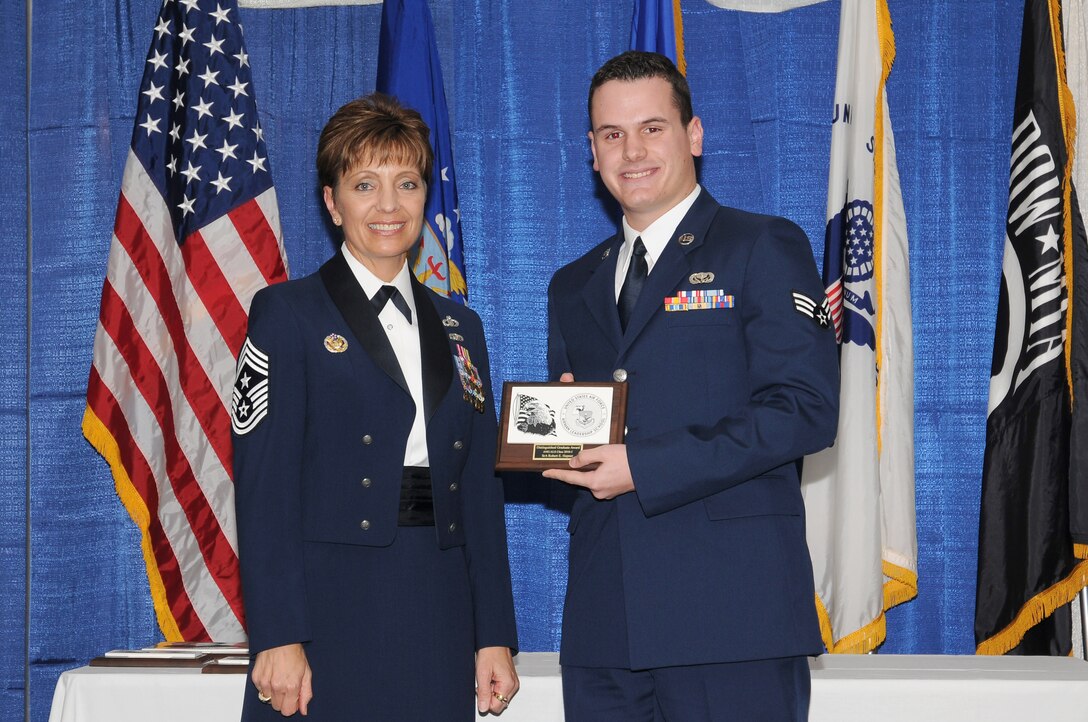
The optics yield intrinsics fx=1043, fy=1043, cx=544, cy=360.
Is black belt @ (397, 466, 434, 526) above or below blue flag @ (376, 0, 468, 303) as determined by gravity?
below

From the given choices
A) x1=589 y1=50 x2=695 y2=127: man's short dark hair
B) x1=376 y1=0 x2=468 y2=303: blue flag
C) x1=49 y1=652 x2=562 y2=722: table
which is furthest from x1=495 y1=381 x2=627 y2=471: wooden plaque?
x1=376 y1=0 x2=468 y2=303: blue flag

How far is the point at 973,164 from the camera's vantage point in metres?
4.12

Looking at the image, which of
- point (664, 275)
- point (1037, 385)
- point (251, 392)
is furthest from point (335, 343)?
point (1037, 385)

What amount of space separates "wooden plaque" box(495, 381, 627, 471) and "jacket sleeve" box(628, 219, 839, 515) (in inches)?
3.8

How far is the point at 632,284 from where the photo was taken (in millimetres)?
2240

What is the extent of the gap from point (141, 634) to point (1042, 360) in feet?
11.6

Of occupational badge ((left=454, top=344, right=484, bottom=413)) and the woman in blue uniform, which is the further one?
occupational badge ((left=454, top=344, right=484, bottom=413))

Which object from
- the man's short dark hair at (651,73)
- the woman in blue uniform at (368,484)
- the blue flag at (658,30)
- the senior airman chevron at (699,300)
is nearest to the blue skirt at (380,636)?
the woman in blue uniform at (368,484)

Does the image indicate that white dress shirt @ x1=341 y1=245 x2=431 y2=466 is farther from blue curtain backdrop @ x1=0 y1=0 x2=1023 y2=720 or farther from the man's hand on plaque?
blue curtain backdrop @ x1=0 y1=0 x2=1023 y2=720

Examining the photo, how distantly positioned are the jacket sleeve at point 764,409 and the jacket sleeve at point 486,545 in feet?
1.48

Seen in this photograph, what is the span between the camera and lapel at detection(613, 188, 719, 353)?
2133mm

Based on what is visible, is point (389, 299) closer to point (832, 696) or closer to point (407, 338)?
point (407, 338)

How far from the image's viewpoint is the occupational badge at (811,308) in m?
2.06

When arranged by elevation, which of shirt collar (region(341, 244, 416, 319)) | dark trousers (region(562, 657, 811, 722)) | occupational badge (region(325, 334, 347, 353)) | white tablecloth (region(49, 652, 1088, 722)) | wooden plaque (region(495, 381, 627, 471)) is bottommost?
white tablecloth (region(49, 652, 1088, 722))
